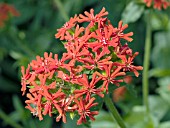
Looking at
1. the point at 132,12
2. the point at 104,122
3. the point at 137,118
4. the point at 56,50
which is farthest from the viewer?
the point at 56,50

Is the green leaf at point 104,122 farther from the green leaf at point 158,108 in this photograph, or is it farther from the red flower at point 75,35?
the red flower at point 75,35

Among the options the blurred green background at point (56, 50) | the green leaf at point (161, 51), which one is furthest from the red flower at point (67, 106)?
the green leaf at point (161, 51)

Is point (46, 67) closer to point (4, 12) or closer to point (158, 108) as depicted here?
point (158, 108)

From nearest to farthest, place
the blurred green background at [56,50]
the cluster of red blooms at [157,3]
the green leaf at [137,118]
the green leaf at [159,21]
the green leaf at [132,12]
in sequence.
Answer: the cluster of red blooms at [157,3]
the green leaf at [132,12]
the green leaf at [137,118]
the blurred green background at [56,50]
the green leaf at [159,21]

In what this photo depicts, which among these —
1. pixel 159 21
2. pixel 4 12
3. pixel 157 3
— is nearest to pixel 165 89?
pixel 159 21

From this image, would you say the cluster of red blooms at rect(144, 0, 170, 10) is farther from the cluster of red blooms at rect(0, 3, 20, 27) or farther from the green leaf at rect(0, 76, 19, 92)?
the green leaf at rect(0, 76, 19, 92)

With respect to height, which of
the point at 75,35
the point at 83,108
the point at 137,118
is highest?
the point at 75,35

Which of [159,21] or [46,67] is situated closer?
[46,67]
